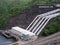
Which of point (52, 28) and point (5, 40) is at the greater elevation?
point (52, 28)

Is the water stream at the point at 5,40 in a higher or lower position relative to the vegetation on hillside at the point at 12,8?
lower

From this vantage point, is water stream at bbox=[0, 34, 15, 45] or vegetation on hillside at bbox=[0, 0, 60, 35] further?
vegetation on hillside at bbox=[0, 0, 60, 35]

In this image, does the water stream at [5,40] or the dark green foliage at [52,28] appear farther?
the water stream at [5,40]

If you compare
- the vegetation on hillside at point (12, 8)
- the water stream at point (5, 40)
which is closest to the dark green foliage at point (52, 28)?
the vegetation on hillside at point (12, 8)

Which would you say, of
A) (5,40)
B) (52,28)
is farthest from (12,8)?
(52,28)

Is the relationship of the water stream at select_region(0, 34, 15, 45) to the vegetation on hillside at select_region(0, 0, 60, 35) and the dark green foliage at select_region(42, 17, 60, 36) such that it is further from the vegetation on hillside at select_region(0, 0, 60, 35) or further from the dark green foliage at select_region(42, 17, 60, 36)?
the dark green foliage at select_region(42, 17, 60, 36)

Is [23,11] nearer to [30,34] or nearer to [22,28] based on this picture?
[22,28]

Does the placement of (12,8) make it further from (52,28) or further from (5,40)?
(52,28)

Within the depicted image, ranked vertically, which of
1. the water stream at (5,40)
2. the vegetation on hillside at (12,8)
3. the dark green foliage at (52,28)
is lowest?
the water stream at (5,40)

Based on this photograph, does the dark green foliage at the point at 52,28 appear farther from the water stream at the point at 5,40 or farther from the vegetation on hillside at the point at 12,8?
the water stream at the point at 5,40

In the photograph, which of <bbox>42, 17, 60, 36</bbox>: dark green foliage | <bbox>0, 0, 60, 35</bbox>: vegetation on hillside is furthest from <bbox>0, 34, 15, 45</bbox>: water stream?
<bbox>42, 17, 60, 36</bbox>: dark green foliage

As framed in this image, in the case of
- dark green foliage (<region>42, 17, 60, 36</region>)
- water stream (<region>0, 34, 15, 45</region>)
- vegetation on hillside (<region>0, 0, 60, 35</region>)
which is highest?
vegetation on hillside (<region>0, 0, 60, 35</region>)

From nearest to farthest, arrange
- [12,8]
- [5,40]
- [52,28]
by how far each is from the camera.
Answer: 1. [52,28]
2. [5,40]
3. [12,8]

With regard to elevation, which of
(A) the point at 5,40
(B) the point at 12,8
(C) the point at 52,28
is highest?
(B) the point at 12,8
